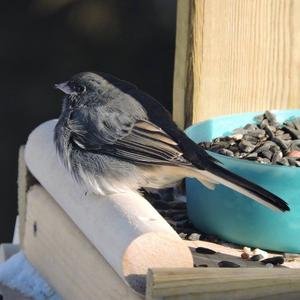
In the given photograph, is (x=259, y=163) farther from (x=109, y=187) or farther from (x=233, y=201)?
(x=109, y=187)

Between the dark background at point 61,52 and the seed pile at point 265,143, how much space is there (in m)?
2.14

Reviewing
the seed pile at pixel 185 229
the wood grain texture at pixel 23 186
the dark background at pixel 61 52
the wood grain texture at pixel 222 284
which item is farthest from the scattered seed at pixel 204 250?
the dark background at pixel 61 52

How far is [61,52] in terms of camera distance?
556 cm

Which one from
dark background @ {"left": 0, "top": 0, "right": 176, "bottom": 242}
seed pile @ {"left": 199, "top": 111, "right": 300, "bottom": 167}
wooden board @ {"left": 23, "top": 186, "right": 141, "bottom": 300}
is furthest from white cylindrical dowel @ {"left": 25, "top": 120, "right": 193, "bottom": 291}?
dark background @ {"left": 0, "top": 0, "right": 176, "bottom": 242}

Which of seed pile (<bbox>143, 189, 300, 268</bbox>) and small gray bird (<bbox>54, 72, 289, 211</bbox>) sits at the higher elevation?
small gray bird (<bbox>54, 72, 289, 211</bbox>)

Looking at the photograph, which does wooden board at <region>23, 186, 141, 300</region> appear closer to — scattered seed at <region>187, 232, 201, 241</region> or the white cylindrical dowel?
the white cylindrical dowel

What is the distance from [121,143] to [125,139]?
0.06 ft

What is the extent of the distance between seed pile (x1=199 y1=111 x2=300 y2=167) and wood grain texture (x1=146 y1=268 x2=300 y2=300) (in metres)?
0.73

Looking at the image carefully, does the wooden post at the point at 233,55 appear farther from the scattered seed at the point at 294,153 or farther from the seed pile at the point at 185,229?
the scattered seed at the point at 294,153

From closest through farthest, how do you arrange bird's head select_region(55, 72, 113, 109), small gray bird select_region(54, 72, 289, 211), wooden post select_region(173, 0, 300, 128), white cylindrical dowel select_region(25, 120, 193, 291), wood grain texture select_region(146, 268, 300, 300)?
wood grain texture select_region(146, 268, 300, 300) → white cylindrical dowel select_region(25, 120, 193, 291) → small gray bird select_region(54, 72, 289, 211) → bird's head select_region(55, 72, 113, 109) → wooden post select_region(173, 0, 300, 128)

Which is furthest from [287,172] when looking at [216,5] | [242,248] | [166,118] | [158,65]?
[158,65]

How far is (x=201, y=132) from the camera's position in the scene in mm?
3242

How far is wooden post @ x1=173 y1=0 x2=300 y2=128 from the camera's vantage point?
3.44 m

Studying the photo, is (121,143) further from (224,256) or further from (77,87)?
(224,256)
